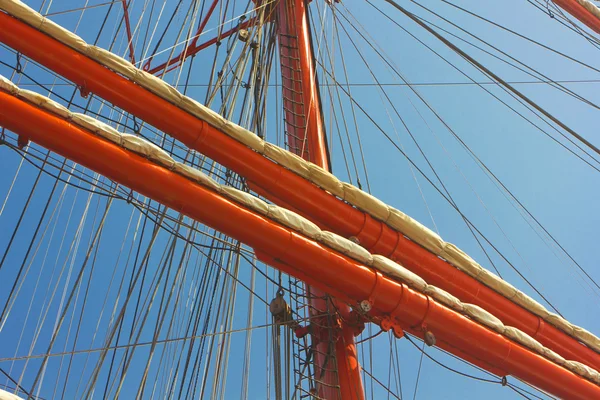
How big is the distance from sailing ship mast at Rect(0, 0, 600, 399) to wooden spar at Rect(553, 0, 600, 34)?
24.7 ft

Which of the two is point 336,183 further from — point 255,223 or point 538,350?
point 538,350

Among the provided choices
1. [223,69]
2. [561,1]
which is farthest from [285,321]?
[561,1]

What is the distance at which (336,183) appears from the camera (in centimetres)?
801

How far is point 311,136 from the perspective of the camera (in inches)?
386

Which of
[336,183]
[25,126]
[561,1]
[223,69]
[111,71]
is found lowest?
[25,126]

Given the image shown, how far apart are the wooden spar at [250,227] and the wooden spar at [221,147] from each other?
1.28 metres

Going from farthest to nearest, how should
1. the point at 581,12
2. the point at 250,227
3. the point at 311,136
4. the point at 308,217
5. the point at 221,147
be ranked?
1. the point at 581,12
2. the point at 311,136
3. the point at 308,217
4. the point at 221,147
5. the point at 250,227

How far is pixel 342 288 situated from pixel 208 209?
4.76 feet

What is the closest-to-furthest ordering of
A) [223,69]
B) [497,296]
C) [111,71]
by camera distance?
1. [111,71]
2. [497,296]
3. [223,69]

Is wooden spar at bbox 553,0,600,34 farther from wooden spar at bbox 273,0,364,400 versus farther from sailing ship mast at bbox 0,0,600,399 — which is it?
sailing ship mast at bbox 0,0,600,399

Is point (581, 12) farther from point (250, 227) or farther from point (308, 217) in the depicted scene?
point (250, 227)

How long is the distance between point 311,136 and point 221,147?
2223mm

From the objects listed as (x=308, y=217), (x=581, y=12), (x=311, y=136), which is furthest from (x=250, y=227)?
(x=581, y=12)

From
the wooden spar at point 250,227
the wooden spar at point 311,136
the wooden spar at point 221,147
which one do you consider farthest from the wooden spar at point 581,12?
the wooden spar at point 250,227
